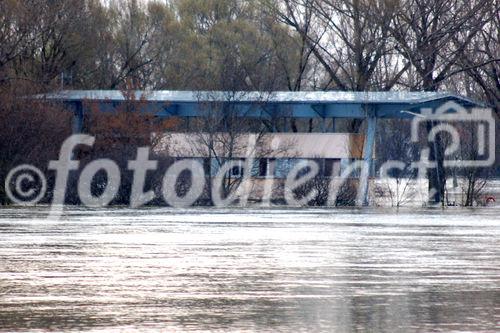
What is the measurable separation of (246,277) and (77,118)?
113 feet

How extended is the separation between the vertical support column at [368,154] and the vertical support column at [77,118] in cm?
1089

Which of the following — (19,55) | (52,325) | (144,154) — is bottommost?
(52,325)

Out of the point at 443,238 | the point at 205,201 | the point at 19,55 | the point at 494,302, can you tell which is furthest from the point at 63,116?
the point at 494,302

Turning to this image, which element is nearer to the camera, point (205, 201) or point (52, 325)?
point (52, 325)

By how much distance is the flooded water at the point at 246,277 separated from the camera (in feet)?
40.3

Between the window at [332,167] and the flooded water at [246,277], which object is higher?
the window at [332,167]

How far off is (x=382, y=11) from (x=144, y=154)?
1539 cm

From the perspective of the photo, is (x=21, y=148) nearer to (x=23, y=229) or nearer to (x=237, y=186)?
(x=237, y=186)

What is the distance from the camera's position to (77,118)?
5031 centimetres

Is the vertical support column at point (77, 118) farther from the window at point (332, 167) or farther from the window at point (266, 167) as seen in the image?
the window at point (332, 167)

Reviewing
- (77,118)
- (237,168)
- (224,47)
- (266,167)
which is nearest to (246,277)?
(237,168)

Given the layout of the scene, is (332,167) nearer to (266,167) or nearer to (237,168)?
(266,167)

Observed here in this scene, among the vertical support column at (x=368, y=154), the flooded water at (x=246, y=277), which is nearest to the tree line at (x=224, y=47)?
the vertical support column at (x=368, y=154)

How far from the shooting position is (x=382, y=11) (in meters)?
54.7
